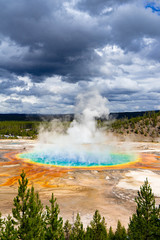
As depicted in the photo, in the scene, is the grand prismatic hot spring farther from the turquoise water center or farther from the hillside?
the hillside

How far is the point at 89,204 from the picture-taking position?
2169 centimetres

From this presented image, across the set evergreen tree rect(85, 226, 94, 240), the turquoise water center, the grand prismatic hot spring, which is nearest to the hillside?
the grand prismatic hot spring

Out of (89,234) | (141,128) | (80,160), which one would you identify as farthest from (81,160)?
(141,128)

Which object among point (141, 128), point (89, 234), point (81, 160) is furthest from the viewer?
point (141, 128)

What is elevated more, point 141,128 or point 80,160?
point 141,128

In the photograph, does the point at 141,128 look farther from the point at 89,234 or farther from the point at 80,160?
the point at 89,234

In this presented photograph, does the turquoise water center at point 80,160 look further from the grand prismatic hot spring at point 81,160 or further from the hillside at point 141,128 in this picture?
the hillside at point 141,128

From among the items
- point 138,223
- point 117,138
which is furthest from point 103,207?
point 117,138

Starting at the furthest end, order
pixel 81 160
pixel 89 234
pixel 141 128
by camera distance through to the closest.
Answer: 1. pixel 141 128
2. pixel 81 160
3. pixel 89 234

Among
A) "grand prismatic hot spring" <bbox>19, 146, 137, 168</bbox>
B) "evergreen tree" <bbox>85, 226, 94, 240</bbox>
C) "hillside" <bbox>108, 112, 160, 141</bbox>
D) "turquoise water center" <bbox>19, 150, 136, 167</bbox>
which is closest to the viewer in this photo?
"evergreen tree" <bbox>85, 226, 94, 240</bbox>

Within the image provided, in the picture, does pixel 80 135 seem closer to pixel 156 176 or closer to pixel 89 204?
pixel 156 176

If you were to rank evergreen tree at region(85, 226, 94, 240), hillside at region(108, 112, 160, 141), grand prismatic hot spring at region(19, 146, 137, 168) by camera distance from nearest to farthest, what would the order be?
evergreen tree at region(85, 226, 94, 240) < grand prismatic hot spring at region(19, 146, 137, 168) < hillside at region(108, 112, 160, 141)

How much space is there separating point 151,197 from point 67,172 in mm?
25528

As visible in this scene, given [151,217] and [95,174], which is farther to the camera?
[95,174]
